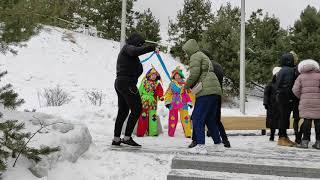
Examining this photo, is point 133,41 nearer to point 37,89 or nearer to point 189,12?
point 37,89

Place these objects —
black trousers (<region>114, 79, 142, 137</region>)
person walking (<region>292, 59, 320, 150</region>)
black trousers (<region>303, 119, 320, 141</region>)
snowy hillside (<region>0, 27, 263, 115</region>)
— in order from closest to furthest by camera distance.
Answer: black trousers (<region>114, 79, 142, 137</region>) < person walking (<region>292, 59, 320, 150</region>) < black trousers (<region>303, 119, 320, 141</region>) < snowy hillside (<region>0, 27, 263, 115</region>)

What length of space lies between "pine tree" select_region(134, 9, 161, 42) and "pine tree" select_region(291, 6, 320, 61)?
11.3 m

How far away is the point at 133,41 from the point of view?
676cm

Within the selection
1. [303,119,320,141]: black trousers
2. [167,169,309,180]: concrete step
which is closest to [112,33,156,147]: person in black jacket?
[167,169,309,180]: concrete step

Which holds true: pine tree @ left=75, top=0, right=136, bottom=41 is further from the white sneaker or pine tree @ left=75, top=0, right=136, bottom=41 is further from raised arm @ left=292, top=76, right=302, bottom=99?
the white sneaker

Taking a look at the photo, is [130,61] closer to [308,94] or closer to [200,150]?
[200,150]

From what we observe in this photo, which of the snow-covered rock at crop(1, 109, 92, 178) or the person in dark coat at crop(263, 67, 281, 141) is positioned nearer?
the snow-covered rock at crop(1, 109, 92, 178)

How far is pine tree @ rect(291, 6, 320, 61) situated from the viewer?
30.1 meters

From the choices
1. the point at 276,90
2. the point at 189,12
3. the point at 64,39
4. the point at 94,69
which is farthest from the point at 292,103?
the point at 189,12

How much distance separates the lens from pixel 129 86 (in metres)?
6.51

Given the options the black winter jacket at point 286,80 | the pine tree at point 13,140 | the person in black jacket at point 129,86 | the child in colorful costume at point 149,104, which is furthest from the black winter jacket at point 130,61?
the black winter jacket at point 286,80

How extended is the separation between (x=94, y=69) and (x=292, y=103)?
22.1 m

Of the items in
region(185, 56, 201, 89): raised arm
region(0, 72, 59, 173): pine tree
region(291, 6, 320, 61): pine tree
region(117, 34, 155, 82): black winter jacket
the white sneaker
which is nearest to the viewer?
region(0, 72, 59, 173): pine tree

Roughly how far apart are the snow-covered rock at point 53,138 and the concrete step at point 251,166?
1.27 meters
